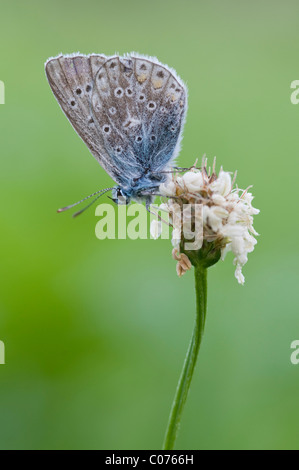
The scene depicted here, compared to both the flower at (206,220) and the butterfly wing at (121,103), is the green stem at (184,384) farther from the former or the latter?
the butterfly wing at (121,103)

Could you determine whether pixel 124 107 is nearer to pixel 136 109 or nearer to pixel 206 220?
pixel 136 109

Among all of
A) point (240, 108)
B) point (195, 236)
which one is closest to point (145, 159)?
point (195, 236)

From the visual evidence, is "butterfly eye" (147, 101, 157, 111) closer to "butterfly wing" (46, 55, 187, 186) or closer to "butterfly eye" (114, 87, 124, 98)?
"butterfly wing" (46, 55, 187, 186)

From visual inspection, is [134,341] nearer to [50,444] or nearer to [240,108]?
[50,444]

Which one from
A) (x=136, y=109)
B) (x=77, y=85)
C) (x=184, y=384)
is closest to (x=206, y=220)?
(x=184, y=384)

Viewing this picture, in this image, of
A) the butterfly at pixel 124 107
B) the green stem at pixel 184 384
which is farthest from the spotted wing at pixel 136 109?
the green stem at pixel 184 384

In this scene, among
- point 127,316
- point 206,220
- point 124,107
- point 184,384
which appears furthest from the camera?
point 127,316
